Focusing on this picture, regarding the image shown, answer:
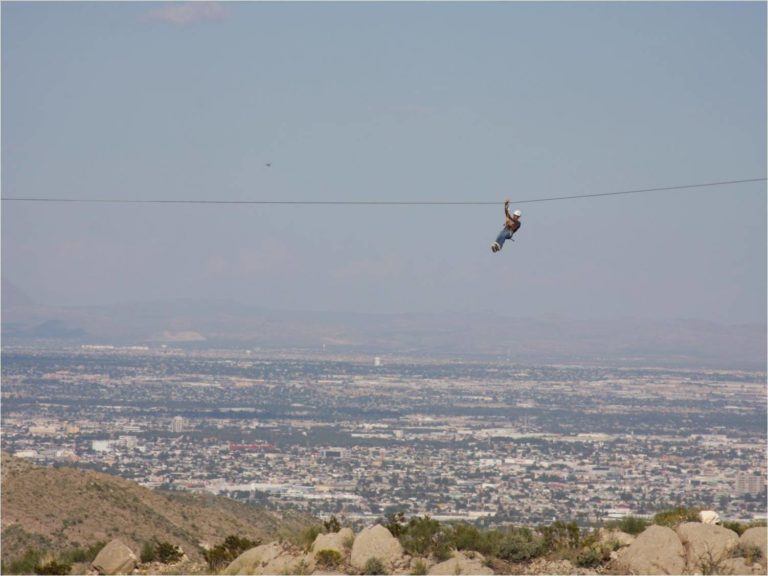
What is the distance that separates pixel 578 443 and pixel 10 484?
3459 inches

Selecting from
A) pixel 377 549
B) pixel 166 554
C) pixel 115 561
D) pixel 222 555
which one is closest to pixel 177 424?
pixel 166 554

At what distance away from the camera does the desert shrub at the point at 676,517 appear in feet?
91.9

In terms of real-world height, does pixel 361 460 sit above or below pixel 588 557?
below

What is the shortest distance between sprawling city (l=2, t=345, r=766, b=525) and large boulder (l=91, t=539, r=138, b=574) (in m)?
21.0

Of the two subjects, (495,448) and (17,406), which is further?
(17,406)

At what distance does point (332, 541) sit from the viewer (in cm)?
2788

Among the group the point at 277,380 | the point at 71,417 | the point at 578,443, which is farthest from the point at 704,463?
the point at 277,380

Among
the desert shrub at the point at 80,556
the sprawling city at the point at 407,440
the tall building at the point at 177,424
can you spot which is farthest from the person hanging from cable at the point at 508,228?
the tall building at the point at 177,424

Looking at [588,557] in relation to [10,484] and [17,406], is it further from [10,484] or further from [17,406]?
[17,406]

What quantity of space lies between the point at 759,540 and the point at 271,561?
1049 cm

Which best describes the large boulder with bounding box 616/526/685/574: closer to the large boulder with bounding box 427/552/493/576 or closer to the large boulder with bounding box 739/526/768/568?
the large boulder with bounding box 739/526/768/568

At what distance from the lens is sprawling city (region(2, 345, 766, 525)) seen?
83.4 metres

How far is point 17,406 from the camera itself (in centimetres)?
14812

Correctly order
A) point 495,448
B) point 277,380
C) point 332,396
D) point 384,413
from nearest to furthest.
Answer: point 495,448 → point 384,413 → point 332,396 → point 277,380
